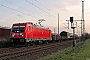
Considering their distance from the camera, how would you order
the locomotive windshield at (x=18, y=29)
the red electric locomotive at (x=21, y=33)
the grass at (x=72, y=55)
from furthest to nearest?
1. the locomotive windshield at (x=18, y=29)
2. the red electric locomotive at (x=21, y=33)
3. the grass at (x=72, y=55)

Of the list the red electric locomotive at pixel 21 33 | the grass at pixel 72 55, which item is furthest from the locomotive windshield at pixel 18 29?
the grass at pixel 72 55

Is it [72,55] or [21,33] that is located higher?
[21,33]

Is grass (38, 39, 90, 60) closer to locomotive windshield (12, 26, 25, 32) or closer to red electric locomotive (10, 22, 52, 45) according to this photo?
red electric locomotive (10, 22, 52, 45)

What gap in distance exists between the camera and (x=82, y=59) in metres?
11.8

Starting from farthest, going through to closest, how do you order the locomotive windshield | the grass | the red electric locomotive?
the locomotive windshield < the red electric locomotive < the grass

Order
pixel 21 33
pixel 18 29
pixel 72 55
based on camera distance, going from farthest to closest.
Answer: pixel 18 29
pixel 21 33
pixel 72 55

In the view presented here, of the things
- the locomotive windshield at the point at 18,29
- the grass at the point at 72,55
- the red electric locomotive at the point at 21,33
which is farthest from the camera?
the locomotive windshield at the point at 18,29

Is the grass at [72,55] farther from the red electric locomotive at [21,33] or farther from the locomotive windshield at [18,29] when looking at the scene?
the locomotive windshield at [18,29]

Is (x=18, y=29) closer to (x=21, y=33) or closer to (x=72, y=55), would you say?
(x=21, y=33)

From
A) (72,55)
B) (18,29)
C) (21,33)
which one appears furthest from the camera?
(18,29)

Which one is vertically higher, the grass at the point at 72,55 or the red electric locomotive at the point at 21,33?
the red electric locomotive at the point at 21,33

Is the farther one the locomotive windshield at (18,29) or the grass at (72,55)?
the locomotive windshield at (18,29)

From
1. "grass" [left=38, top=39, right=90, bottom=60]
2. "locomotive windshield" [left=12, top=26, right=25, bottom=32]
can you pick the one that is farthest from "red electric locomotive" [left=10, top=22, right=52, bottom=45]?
"grass" [left=38, top=39, right=90, bottom=60]

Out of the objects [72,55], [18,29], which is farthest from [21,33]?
[72,55]
